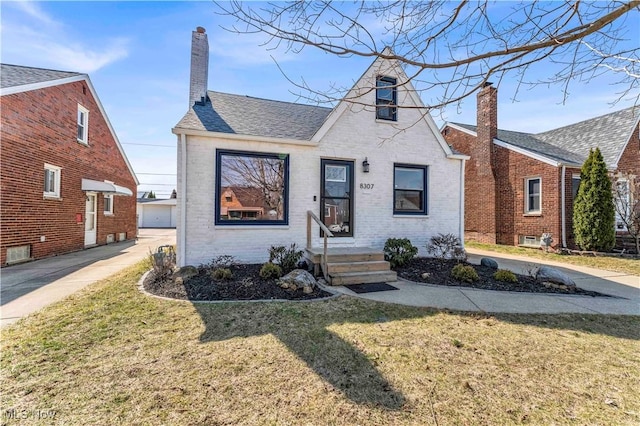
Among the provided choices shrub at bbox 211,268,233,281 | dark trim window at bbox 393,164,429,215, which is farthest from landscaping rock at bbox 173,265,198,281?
dark trim window at bbox 393,164,429,215

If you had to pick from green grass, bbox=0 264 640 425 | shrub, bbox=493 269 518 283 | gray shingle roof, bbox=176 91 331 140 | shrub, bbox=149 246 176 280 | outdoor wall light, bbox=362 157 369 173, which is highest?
gray shingle roof, bbox=176 91 331 140

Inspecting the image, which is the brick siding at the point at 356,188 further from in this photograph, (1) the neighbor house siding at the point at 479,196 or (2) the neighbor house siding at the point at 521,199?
(1) the neighbor house siding at the point at 479,196

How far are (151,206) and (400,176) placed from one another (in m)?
30.6

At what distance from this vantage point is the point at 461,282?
6.05m

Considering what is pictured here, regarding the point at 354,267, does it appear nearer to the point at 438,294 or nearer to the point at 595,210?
the point at 438,294

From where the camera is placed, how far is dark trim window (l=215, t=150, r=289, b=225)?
7066mm

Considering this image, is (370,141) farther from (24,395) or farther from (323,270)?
(24,395)

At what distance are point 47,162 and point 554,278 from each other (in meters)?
14.4

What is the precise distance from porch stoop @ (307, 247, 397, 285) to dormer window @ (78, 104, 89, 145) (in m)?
11.0

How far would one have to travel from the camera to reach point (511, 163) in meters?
12.6

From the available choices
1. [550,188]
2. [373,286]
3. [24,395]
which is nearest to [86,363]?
[24,395]

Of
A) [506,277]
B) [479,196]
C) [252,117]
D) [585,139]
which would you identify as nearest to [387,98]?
[252,117]

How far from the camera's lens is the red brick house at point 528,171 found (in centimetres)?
1116

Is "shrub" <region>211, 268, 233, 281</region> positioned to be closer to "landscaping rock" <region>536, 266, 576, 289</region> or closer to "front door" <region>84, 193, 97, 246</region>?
"landscaping rock" <region>536, 266, 576, 289</region>
